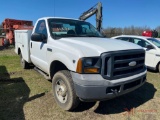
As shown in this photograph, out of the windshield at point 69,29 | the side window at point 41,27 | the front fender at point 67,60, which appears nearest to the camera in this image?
the front fender at point 67,60

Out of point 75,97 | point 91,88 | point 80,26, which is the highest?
point 80,26

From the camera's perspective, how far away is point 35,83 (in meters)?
5.97

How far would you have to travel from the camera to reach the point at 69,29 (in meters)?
5.23

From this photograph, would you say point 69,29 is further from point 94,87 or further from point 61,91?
point 94,87

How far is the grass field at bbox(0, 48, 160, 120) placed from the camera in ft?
12.8

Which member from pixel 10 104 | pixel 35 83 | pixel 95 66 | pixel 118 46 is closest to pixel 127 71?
pixel 118 46

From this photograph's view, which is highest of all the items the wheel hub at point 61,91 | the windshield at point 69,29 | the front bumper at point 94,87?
the windshield at point 69,29

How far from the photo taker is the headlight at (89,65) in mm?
3412

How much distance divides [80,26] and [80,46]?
6.07 ft

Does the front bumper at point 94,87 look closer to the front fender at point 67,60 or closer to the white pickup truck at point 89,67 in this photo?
the white pickup truck at point 89,67

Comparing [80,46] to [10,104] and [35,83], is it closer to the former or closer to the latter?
[10,104]

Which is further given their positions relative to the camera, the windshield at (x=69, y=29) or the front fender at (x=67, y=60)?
the windshield at (x=69, y=29)

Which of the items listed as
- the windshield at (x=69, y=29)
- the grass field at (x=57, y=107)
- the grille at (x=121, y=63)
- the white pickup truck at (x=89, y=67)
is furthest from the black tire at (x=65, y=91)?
the windshield at (x=69, y=29)

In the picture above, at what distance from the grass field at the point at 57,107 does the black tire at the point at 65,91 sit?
180 millimetres
